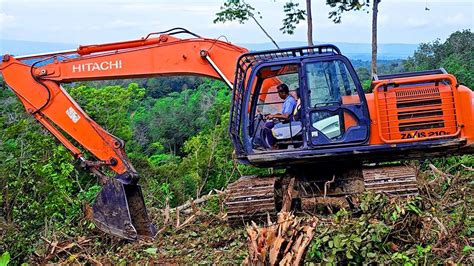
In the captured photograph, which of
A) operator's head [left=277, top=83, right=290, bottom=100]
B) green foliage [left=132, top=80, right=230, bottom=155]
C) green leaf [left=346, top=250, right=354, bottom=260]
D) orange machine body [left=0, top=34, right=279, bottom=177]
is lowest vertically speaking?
green foliage [left=132, top=80, right=230, bottom=155]

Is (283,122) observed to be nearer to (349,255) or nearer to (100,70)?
(100,70)

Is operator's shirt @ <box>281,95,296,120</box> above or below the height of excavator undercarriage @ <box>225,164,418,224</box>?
above

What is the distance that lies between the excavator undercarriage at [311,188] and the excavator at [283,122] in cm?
2

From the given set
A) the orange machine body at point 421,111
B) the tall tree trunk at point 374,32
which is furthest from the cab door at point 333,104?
the tall tree trunk at point 374,32

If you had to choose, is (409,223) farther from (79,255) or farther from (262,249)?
(79,255)

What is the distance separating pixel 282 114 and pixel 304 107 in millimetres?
410

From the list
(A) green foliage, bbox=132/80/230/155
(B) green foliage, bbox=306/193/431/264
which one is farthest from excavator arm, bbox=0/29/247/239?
(A) green foliage, bbox=132/80/230/155

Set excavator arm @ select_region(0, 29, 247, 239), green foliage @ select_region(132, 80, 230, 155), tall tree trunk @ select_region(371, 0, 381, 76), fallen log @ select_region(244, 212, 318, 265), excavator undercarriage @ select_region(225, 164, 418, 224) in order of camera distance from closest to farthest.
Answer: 1. fallen log @ select_region(244, 212, 318, 265)
2. excavator undercarriage @ select_region(225, 164, 418, 224)
3. excavator arm @ select_region(0, 29, 247, 239)
4. tall tree trunk @ select_region(371, 0, 381, 76)
5. green foliage @ select_region(132, 80, 230, 155)

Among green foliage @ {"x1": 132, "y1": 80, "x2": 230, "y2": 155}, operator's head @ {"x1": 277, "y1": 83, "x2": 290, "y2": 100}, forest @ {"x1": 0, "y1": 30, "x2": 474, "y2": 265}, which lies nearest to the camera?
forest @ {"x1": 0, "y1": 30, "x2": 474, "y2": 265}

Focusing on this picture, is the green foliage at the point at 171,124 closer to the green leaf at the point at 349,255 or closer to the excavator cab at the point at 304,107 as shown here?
the excavator cab at the point at 304,107

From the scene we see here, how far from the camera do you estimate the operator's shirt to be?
7918 millimetres

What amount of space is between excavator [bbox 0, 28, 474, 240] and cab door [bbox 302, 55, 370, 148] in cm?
1

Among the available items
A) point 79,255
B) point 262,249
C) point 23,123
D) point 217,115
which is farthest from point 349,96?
point 217,115

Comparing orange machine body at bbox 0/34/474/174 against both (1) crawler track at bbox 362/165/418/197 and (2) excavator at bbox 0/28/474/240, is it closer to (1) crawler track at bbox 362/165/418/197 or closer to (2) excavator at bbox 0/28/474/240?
(2) excavator at bbox 0/28/474/240
